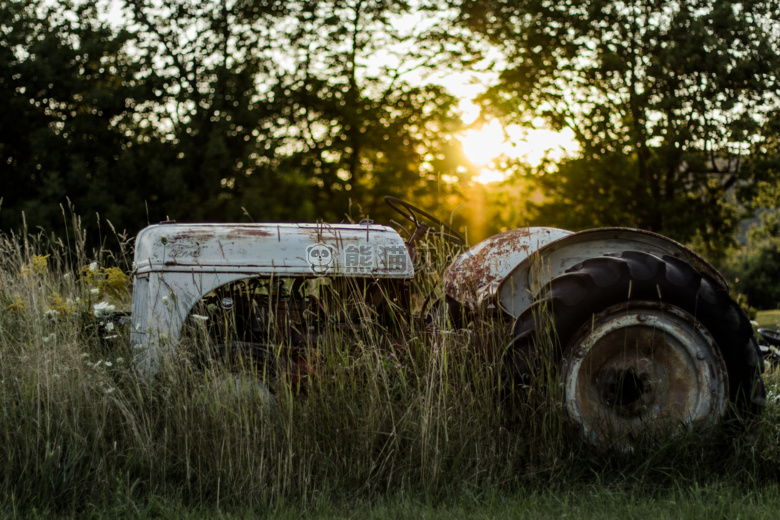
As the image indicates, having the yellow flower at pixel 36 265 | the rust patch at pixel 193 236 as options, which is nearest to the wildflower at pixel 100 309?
the rust patch at pixel 193 236

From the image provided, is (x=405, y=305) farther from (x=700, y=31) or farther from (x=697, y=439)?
(x=700, y=31)

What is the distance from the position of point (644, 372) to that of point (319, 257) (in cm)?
175

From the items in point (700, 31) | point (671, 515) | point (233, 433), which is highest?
point (700, 31)

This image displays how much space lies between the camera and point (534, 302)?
Answer: 12.1 ft

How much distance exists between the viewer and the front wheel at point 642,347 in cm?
363

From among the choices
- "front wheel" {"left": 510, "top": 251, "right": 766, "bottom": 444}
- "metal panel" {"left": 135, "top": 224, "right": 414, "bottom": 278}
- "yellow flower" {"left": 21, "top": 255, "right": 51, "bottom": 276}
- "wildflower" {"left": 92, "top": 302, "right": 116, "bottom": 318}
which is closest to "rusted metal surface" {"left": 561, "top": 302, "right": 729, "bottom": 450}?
"front wheel" {"left": 510, "top": 251, "right": 766, "bottom": 444}

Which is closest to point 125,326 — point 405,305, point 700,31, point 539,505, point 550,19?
point 405,305

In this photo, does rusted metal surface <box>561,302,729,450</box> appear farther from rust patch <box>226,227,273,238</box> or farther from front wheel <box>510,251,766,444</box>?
rust patch <box>226,227,273,238</box>

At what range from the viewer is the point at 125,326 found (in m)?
4.35

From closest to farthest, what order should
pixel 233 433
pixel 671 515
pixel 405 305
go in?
pixel 671 515 < pixel 233 433 < pixel 405 305

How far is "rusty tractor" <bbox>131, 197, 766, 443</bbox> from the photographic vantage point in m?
3.67

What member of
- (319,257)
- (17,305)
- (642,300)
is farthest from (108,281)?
(642,300)

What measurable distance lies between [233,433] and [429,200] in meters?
21.2

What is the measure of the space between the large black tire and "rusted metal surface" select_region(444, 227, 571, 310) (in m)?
0.56
